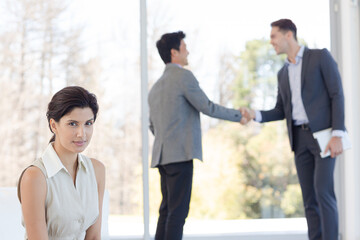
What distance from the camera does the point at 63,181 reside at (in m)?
1.58

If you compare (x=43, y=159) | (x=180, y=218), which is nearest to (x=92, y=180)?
(x=43, y=159)

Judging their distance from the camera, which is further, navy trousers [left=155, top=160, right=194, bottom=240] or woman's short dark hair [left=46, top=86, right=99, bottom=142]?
navy trousers [left=155, top=160, right=194, bottom=240]

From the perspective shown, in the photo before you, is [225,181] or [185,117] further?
[225,181]

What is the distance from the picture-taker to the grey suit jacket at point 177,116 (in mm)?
2930

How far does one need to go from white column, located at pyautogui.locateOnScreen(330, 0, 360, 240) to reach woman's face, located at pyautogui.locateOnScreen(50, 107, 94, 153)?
2656 mm

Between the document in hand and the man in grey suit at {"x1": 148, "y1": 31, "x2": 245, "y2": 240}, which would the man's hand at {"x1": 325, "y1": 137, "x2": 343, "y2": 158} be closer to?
the document in hand

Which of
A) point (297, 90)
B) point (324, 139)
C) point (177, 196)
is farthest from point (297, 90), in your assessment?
point (177, 196)

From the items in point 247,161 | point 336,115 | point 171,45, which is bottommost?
point 247,161

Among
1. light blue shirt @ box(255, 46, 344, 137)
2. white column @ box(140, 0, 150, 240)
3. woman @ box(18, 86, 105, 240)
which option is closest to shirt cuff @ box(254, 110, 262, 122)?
light blue shirt @ box(255, 46, 344, 137)

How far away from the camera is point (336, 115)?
9.53 ft

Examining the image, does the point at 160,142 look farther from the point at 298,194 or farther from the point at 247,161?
the point at 298,194

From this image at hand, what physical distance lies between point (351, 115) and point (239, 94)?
0.86 metres

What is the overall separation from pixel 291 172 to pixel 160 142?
1.42m

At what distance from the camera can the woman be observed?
4.91ft
